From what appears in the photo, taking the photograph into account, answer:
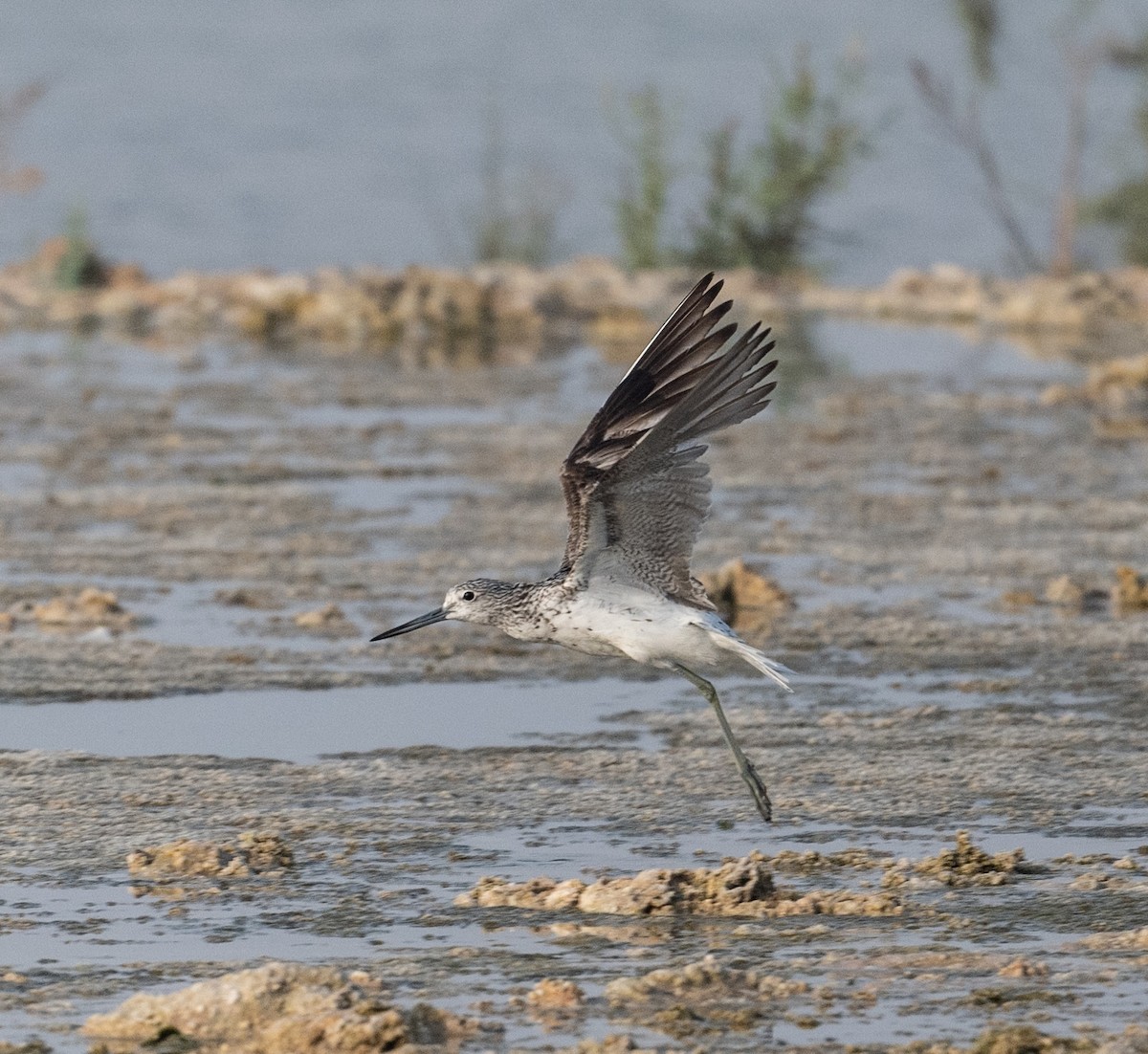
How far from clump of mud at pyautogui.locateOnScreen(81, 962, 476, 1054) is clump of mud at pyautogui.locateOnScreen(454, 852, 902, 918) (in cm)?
97

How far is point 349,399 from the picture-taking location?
59.0ft

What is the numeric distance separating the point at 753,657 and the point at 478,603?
116cm

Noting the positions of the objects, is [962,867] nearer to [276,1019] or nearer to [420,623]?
[276,1019]

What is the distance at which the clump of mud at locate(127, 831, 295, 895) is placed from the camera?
6.01 metres

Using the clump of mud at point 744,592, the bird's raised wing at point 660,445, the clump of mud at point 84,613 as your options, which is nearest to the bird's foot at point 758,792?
the bird's raised wing at point 660,445

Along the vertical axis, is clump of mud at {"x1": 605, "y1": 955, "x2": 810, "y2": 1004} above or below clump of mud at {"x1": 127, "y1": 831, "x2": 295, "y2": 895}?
above

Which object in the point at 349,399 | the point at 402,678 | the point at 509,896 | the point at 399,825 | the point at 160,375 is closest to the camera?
the point at 509,896

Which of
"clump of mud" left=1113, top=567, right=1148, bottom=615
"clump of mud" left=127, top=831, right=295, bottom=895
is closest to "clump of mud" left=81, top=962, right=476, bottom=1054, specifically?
"clump of mud" left=127, top=831, right=295, bottom=895

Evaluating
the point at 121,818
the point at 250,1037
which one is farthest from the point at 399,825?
the point at 250,1037

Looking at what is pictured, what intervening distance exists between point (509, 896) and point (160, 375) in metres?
14.4

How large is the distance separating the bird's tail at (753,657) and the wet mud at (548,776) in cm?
41

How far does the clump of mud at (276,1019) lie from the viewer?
463cm

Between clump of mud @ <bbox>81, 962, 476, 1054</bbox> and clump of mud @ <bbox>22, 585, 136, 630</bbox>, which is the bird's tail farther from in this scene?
clump of mud @ <bbox>22, 585, 136, 630</bbox>

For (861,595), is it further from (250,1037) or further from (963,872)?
(250,1037)
